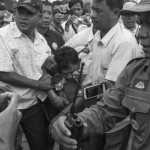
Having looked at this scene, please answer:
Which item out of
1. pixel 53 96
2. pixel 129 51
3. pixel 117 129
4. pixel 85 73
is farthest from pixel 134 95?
pixel 53 96

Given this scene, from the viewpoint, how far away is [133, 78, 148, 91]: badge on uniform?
73.1 inches

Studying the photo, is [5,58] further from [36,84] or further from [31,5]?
[31,5]

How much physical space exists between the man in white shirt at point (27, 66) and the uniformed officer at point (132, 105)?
1249 millimetres

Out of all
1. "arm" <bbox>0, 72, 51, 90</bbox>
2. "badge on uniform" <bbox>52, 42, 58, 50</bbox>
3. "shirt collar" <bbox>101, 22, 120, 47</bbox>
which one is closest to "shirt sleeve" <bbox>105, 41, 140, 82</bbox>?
"shirt collar" <bbox>101, 22, 120, 47</bbox>

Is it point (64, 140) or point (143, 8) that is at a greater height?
point (143, 8)

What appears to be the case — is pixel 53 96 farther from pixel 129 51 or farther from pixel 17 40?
pixel 129 51

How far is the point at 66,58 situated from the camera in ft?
10.1

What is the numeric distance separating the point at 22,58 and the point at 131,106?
157 centimetres

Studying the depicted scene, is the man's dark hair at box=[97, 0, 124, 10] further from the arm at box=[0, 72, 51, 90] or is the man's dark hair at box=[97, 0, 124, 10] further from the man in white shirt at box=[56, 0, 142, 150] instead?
the arm at box=[0, 72, 51, 90]

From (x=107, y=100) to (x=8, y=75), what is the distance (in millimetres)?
1340

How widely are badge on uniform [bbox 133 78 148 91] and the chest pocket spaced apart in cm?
3

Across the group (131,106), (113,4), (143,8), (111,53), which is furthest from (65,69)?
(143,8)

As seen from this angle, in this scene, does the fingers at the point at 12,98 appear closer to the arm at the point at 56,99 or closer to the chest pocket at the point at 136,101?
the chest pocket at the point at 136,101

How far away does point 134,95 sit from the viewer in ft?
6.19
